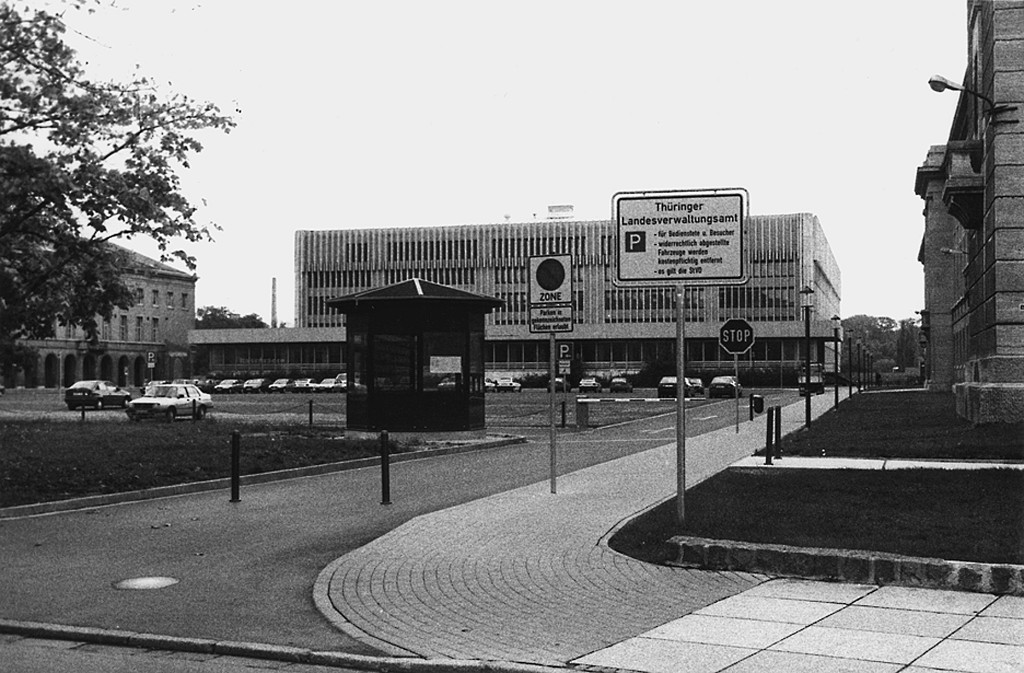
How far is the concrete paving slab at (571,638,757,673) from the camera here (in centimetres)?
622

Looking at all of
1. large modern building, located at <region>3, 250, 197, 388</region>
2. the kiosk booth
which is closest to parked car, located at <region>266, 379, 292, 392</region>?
large modern building, located at <region>3, 250, 197, 388</region>

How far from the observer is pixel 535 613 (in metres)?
7.72

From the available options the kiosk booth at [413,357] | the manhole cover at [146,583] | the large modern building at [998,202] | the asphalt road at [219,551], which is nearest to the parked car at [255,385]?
the kiosk booth at [413,357]

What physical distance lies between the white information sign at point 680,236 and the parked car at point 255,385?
9694cm

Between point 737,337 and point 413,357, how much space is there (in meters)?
9.37

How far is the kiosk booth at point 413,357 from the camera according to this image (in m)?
27.2

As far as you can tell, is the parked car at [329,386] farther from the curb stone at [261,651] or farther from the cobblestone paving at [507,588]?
the curb stone at [261,651]

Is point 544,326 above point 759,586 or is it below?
above

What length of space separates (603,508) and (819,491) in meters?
2.70

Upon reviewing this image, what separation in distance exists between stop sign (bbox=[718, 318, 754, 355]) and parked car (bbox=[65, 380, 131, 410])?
33.0 m

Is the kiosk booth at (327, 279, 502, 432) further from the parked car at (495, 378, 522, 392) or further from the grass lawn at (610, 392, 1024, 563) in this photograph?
the parked car at (495, 378, 522, 392)

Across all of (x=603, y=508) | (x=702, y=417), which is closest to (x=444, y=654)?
(x=603, y=508)

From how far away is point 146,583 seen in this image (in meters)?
9.12

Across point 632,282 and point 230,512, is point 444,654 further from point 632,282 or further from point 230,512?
point 230,512
